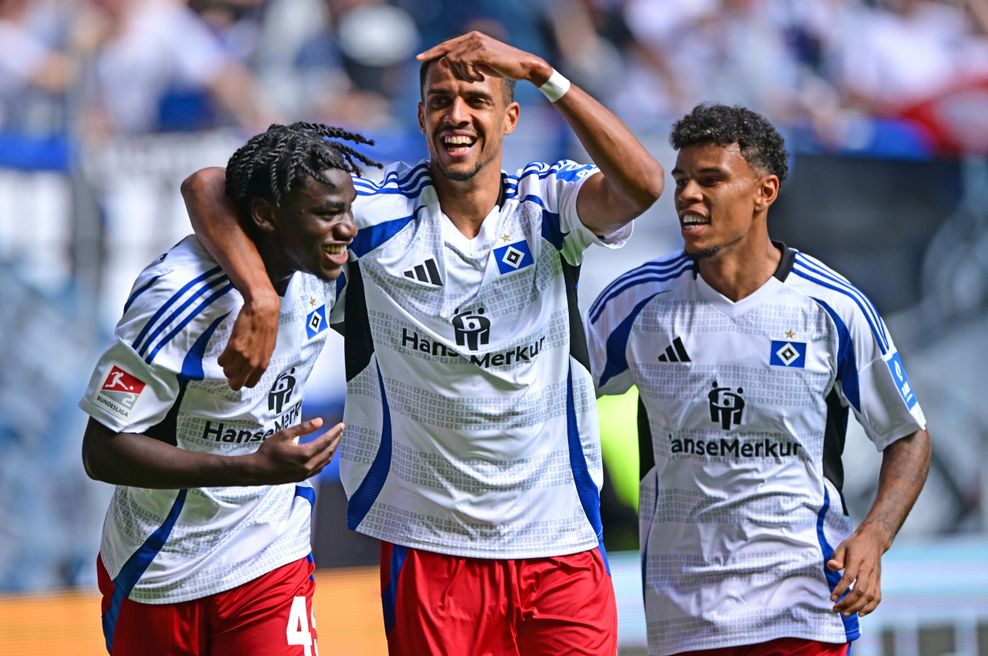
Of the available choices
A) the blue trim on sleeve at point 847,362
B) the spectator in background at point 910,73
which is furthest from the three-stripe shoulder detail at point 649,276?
the spectator in background at point 910,73

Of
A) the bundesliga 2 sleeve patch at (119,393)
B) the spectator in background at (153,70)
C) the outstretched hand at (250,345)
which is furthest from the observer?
the spectator in background at (153,70)

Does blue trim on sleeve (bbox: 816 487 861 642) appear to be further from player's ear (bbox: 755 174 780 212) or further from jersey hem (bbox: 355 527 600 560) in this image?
player's ear (bbox: 755 174 780 212)

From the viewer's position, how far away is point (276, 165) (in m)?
3.62

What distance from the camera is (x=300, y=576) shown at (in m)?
3.96

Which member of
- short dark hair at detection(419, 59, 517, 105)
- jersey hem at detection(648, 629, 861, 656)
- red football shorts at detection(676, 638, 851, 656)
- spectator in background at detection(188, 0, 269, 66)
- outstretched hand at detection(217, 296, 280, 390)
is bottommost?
red football shorts at detection(676, 638, 851, 656)

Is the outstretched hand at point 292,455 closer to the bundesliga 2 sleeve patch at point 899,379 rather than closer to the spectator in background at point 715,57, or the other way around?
the bundesliga 2 sleeve patch at point 899,379

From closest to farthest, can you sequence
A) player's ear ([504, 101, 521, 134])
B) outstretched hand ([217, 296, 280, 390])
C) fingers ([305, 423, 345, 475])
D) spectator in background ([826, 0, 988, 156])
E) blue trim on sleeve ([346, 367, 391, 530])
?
fingers ([305, 423, 345, 475]) < outstretched hand ([217, 296, 280, 390]) < blue trim on sleeve ([346, 367, 391, 530]) < player's ear ([504, 101, 521, 134]) < spectator in background ([826, 0, 988, 156])

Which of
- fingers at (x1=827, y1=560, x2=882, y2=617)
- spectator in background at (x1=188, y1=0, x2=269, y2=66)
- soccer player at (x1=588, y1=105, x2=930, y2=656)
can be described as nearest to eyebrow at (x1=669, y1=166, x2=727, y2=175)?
soccer player at (x1=588, y1=105, x2=930, y2=656)

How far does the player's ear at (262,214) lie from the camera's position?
11.9ft

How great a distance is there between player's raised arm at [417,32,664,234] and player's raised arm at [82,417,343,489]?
1.05m

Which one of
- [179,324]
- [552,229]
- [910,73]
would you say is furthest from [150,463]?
[910,73]

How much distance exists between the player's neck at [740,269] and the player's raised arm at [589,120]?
22.2 inches

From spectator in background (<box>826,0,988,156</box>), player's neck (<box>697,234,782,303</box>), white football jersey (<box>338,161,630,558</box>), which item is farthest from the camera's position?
spectator in background (<box>826,0,988,156</box>)

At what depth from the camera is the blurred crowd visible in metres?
7.79
